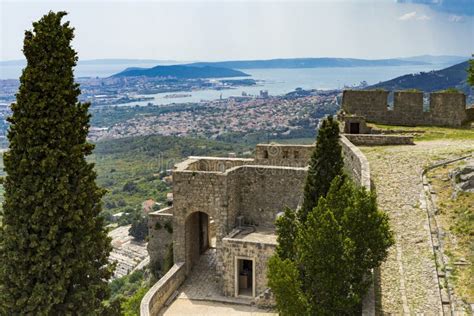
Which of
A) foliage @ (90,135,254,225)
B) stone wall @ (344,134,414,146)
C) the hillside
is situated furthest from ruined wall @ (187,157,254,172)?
foliage @ (90,135,254,225)

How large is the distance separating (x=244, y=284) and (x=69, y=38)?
914cm

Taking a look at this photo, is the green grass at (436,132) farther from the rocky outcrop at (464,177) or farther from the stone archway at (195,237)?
the stone archway at (195,237)

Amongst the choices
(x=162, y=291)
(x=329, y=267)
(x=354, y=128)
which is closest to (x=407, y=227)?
(x=329, y=267)

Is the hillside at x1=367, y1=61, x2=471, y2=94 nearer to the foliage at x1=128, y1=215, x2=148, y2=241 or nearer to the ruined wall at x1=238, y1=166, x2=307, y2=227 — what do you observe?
the foliage at x1=128, y1=215, x2=148, y2=241

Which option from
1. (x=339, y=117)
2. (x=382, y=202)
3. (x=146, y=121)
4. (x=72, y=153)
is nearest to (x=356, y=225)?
(x=382, y=202)

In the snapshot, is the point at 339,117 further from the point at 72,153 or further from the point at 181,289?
the point at 72,153

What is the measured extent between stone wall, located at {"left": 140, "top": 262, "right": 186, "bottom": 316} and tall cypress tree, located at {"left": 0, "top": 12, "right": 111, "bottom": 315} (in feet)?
8.54

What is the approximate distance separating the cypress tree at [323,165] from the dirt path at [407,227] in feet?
6.51

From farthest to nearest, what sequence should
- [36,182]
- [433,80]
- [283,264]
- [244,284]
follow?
[433,80] → [244,284] → [36,182] → [283,264]

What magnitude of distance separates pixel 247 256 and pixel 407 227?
204 inches

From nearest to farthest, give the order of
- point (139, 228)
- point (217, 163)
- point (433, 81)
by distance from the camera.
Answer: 1. point (217, 163)
2. point (433, 81)
3. point (139, 228)

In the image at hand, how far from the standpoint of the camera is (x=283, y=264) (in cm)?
1075

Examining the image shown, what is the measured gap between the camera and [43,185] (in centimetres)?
1273

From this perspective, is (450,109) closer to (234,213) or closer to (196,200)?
(234,213)
